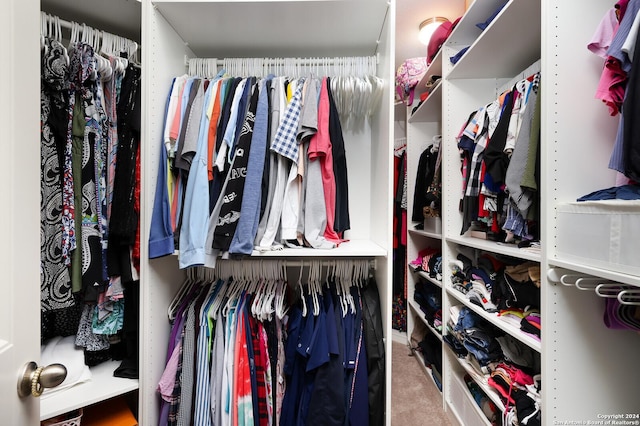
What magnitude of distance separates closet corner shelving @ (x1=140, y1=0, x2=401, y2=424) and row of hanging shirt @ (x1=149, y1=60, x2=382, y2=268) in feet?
0.21

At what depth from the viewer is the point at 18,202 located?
0.49 metres

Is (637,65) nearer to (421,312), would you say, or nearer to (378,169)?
(378,169)

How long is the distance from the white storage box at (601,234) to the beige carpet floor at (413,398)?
129 centimetres

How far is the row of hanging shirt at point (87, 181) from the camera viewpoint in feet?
2.92

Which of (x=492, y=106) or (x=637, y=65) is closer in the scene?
(x=637, y=65)

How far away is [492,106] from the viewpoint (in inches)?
52.0

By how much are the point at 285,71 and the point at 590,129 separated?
1201mm

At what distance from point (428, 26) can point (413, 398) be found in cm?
253

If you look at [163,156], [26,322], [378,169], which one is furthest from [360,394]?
[163,156]

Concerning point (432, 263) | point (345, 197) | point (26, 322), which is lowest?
point (432, 263)

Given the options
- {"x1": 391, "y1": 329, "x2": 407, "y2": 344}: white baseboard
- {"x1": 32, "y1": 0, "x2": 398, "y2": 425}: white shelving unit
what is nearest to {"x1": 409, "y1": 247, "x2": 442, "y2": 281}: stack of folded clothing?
{"x1": 391, "y1": 329, "x2": 407, "y2": 344}: white baseboard

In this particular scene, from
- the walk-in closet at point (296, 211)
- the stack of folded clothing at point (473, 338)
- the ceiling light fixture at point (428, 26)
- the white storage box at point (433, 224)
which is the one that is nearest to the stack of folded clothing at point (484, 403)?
the walk-in closet at point (296, 211)

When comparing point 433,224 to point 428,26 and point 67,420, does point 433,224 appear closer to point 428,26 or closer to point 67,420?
point 428,26

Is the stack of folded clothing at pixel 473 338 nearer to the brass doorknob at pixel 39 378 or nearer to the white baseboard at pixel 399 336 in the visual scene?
the white baseboard at pixel 399 336
